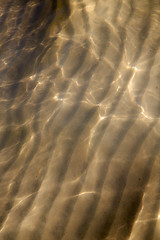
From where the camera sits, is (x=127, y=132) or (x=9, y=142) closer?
(x=127, y=132)

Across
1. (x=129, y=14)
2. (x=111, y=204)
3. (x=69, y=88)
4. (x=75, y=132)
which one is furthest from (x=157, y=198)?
(x=129, y=14)

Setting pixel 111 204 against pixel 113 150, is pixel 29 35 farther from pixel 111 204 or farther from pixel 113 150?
pixel 111 204

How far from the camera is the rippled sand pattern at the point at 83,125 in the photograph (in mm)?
2510

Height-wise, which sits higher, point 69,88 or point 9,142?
point 69,88

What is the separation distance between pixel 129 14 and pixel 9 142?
3405 millimetres

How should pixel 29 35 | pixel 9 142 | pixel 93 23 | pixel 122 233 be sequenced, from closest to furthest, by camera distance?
pixel 122 233 < pixel 9 142 < pixel 93 23 < pixel 29 35

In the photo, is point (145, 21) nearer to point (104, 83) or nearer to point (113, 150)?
point (104, 83)

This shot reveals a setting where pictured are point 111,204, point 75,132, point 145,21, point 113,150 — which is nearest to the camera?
point 111,204

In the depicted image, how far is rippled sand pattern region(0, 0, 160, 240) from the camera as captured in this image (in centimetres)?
251

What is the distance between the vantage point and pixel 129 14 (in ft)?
13.3

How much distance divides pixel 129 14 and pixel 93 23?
2.43 feet

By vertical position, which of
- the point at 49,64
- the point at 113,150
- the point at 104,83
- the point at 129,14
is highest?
the point at 129,14

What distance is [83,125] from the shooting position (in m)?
3.13

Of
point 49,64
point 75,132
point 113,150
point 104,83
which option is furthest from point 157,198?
point 49,64
